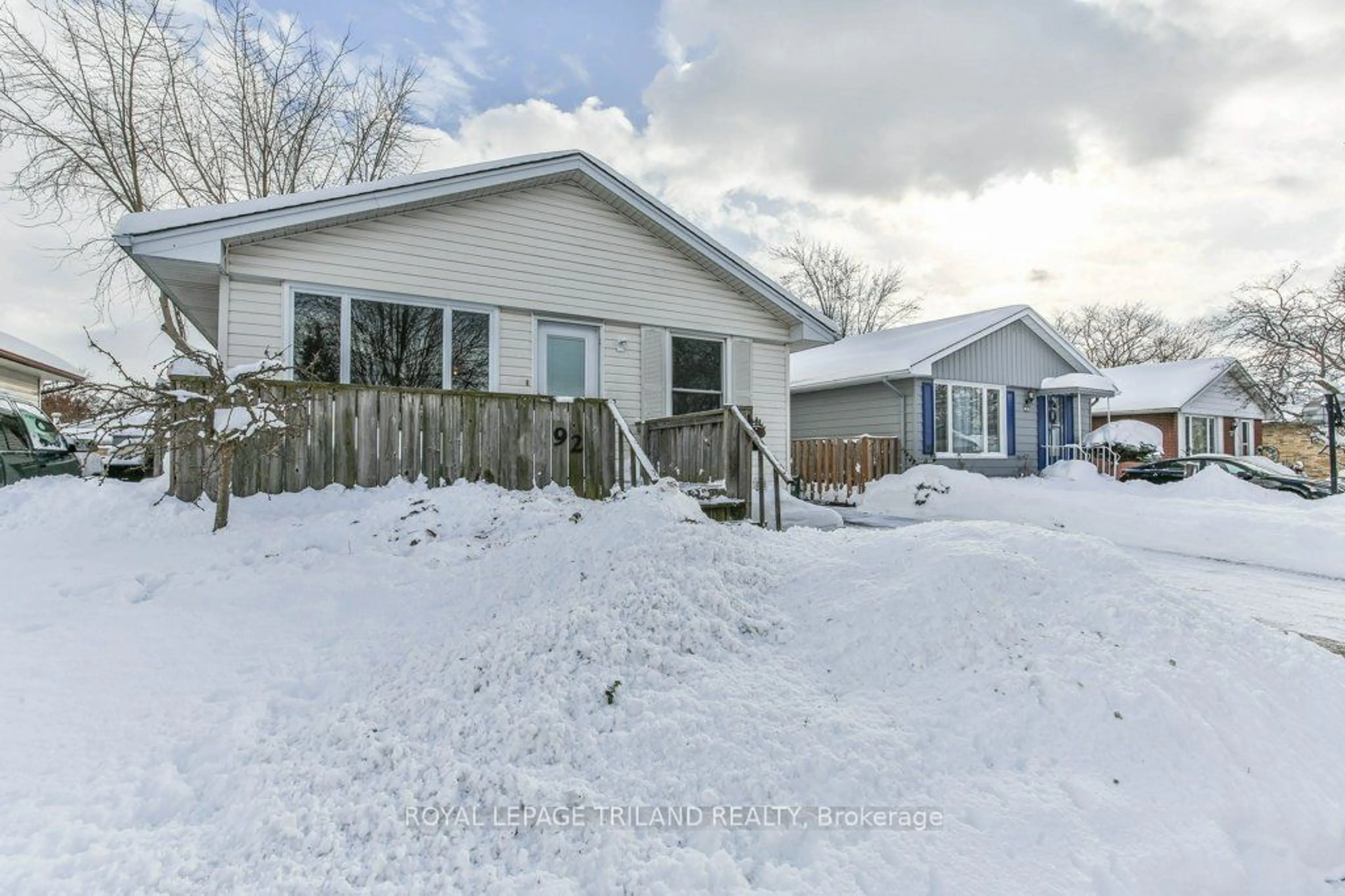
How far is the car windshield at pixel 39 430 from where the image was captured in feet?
25.6

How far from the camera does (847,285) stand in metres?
34.8

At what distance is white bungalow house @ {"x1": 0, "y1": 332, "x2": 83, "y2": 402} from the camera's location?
57.1ft

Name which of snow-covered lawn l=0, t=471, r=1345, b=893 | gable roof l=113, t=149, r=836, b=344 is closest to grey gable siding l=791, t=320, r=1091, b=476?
gable roof l=113, t=149, r=836, b=344

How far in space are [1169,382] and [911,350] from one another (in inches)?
581

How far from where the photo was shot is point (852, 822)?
209 centimetres

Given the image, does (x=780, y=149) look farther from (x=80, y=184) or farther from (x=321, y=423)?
(x=80, y=184)

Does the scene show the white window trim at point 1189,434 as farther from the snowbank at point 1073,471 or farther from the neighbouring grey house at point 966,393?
the snowbank at point 1073,471

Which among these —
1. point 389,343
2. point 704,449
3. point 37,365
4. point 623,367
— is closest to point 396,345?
point 389,343

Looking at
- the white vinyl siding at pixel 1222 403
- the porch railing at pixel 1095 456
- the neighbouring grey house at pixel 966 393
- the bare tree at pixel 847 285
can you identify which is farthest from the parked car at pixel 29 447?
the bare tree at pixel 847 285

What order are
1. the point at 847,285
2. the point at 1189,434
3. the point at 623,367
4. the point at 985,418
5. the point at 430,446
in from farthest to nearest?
the point at 847,285 → the point at 1189,434 → the point at 985,418 → the point at 623,367 → the point at 430,446

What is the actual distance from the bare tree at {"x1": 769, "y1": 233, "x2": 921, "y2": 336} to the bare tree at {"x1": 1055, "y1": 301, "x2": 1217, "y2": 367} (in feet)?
33.7

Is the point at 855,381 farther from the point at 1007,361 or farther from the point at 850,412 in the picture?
the point at 1007,361

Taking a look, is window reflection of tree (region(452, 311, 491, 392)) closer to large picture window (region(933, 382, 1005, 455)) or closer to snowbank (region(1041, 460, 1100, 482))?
large picture window (region(933, 382, 1005, 455))

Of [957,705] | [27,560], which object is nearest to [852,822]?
[957,705]
